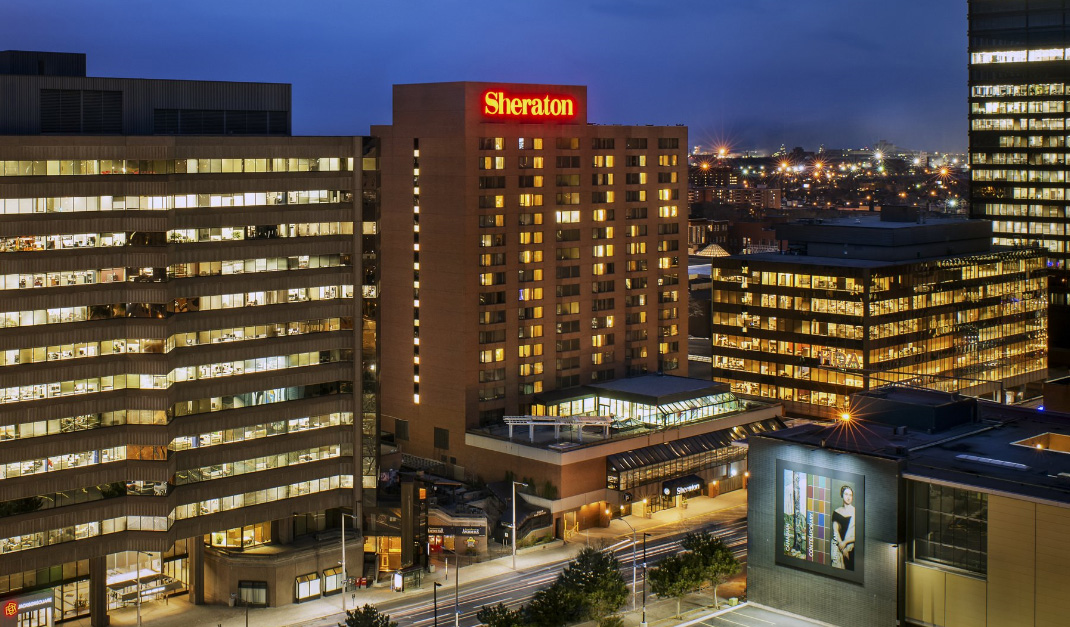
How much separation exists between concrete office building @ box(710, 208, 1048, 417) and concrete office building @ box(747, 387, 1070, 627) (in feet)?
196

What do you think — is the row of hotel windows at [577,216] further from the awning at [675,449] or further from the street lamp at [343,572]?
the street lamp at [343,572]

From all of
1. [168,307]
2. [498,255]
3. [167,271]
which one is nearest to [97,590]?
[168,307]

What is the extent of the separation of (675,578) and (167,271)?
4919cm

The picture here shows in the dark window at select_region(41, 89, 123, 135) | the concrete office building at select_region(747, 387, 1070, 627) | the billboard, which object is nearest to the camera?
the concrete office building at select_region(747, 387, 1070, 627)

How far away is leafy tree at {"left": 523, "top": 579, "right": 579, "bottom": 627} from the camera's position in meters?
99.5

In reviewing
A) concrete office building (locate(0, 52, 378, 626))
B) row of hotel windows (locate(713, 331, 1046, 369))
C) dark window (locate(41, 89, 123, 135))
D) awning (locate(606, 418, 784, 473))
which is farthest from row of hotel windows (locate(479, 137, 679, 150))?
dark window (locate(41, 89, 123, 135))

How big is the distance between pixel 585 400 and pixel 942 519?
62.1m

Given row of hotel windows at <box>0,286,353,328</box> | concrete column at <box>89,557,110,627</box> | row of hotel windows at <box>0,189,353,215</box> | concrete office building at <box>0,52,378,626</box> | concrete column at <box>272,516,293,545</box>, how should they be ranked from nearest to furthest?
1. row of hotel windows at <box>0,189,353,215</box>
2. row of hotel windows at <box>0,286,353,328</box>
3. concrete office building at <box>0,52,378,626</box>
4. concrete column at <box>89,557,110,627</box>
5. concrete column at <box>272,516,293,545</box>

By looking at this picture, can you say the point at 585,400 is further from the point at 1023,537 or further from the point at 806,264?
the point at 1023,537

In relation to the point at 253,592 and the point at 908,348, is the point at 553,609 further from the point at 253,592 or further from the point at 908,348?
the point at 908,348

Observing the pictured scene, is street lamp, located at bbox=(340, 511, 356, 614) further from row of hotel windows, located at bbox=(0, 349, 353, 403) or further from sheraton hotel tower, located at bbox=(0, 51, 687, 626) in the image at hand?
row of hotel windows, located at bbox=(0, 349, 353, 403)

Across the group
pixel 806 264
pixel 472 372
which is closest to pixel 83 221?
pixel 472 372

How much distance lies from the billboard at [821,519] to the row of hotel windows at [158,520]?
42.5 metres

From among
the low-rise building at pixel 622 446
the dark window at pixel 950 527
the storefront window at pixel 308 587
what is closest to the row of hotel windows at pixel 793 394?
the low-rise building at pixel 622 446
